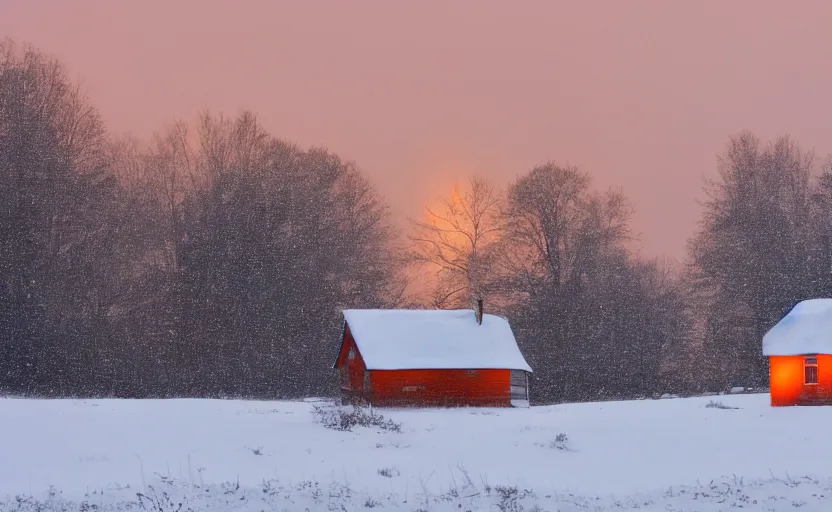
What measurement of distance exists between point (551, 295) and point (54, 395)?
92.2 feet

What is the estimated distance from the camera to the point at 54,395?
44.2 metres

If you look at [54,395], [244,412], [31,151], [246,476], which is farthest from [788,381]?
[31,151]

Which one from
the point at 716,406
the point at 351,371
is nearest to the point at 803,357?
the point at 716,406

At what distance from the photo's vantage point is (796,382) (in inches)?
1549

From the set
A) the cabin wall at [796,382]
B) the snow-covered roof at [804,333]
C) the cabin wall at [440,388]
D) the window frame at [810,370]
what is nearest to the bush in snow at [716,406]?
the cabin wall at [796,382]

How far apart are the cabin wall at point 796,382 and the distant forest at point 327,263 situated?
45.5ft

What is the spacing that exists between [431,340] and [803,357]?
16.3 meters

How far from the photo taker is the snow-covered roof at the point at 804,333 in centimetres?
3850

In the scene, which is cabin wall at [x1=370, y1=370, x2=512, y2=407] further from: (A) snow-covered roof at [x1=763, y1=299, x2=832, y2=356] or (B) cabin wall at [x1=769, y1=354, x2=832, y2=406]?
(A) snow-covered roof at [x1=763, y1=299, x2=832, y2=356]

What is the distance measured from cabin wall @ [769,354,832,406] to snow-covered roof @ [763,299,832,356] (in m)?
0.48

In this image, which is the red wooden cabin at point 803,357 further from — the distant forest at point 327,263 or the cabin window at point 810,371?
the distant forest at point 327,263

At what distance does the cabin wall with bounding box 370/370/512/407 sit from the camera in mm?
40312

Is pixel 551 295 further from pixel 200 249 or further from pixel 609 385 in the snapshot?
pixel 200 249

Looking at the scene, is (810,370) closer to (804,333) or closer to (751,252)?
(804,333)
